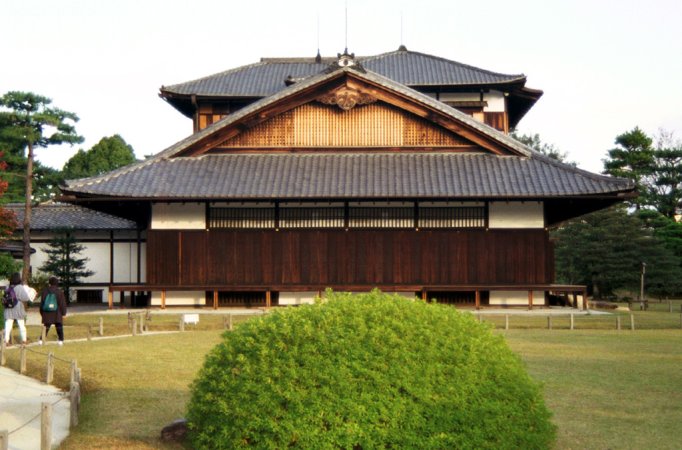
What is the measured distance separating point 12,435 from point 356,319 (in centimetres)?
531

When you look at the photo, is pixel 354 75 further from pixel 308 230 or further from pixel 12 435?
pixel 12 435

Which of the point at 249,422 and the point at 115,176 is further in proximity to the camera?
the point at 115,176

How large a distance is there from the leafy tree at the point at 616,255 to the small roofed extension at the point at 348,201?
12.8 metres

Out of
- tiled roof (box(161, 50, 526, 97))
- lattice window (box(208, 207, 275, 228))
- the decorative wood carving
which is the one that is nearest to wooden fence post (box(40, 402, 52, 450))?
lattice window (box(208, 207, 275, 228))

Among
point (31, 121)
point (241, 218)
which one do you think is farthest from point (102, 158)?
point (241, 218)

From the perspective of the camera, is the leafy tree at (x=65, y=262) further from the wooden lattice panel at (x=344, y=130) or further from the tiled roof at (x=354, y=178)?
the wooden lattice panel at (x=344, y=130)

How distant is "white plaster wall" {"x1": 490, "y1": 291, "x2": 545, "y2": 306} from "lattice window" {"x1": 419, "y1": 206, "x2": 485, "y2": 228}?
2.62 meters

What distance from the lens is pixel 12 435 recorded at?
11.0 m

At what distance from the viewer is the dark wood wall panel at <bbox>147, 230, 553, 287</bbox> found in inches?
1180

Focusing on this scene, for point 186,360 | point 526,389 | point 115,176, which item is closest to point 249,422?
point 526,389

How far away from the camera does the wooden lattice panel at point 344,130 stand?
3183 cm

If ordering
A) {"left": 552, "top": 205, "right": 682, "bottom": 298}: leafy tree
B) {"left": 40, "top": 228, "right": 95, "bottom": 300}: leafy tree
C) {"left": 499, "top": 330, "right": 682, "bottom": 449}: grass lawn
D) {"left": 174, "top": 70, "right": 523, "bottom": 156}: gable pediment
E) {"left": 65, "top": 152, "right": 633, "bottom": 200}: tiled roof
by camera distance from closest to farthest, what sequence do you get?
{"left": 499, "top": 330, "right": 682, "bottom": 449}: grass lawn → {"left": 65, "top": 152, "right": 633, "bottom": 200}: tiled roof → {"left": 174, "top": 70, "right": 523, "bottom": 156}: gable pediment → {"left": 40, "top": 228, "right": 95, "bottom": 300}: leafy tree → {"left": 552, "top": 205, "right": 682, "bottom": 298}: leafy tree

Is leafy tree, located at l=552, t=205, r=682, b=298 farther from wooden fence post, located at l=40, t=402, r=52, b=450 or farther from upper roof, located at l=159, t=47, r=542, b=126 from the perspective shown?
wooden fence post, located at l=40, t=402, r=52, b=450

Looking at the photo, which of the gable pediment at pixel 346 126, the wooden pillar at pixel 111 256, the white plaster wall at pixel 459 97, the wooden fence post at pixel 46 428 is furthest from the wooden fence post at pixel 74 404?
the white plaster wall at pixel 459 97
